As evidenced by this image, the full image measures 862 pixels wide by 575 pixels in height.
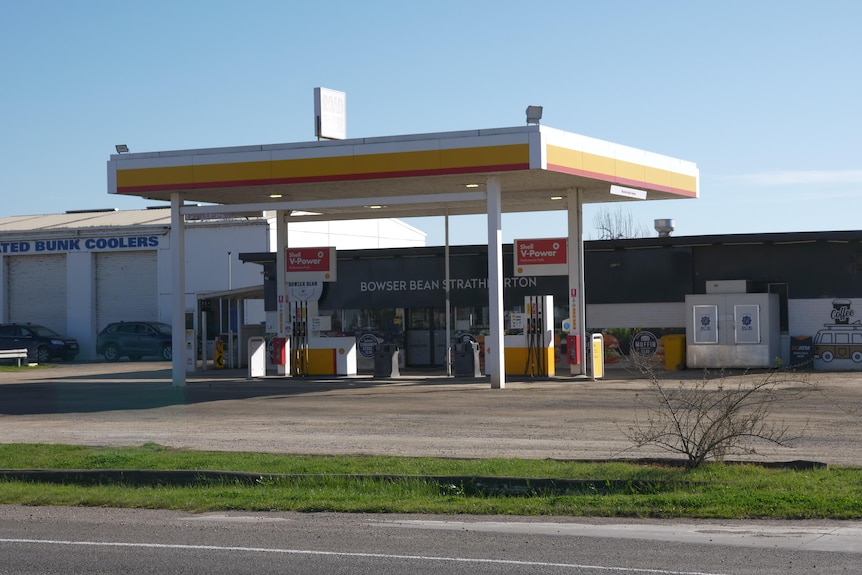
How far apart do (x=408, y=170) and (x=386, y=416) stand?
7849mm

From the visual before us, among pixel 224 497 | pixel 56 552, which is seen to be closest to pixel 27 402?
pixel 224 497

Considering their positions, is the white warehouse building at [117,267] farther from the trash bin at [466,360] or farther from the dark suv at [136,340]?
the trash bin at [466,360]

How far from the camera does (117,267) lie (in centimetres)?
5284

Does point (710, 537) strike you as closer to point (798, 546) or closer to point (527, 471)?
point (798, 546)

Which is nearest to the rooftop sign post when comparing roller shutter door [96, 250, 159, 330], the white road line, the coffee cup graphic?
the coffee cup graphic

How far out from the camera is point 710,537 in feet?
30.8

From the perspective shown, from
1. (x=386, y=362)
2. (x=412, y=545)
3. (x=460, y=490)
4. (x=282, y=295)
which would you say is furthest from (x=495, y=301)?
(x=412, y=545)

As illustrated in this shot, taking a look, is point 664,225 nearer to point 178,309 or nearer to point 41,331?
point 178,309

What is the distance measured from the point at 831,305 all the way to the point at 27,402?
71.1 ft

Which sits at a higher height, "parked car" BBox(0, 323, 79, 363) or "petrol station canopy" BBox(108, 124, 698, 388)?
"petrol station canopy" BBox(108, 124, 698, 388)

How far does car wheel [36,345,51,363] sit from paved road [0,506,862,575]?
1499 inches

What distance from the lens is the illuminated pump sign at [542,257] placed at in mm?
29953

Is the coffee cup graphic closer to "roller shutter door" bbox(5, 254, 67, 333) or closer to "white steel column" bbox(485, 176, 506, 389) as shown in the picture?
"white steel column" bbox(485, 176, 506, 389)

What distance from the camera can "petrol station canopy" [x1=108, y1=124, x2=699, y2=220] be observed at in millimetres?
25922
